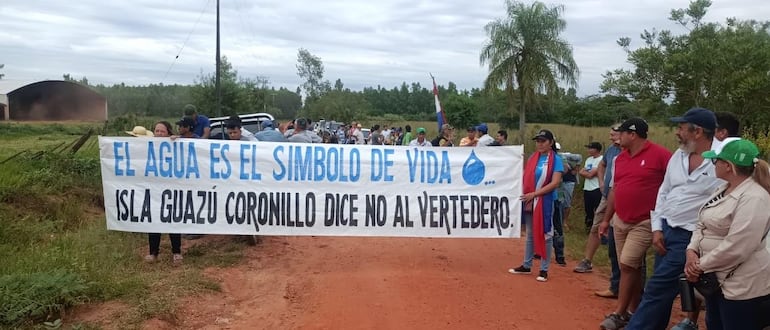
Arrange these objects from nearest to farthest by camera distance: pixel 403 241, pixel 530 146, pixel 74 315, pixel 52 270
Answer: pixel 74 315 → pixel 52 270 → pixel 403 241 → pixel 530 146

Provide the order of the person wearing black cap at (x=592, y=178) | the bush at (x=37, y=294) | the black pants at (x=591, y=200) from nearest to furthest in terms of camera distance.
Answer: the bush at (x=37, y=294), the person wearing black cap at (x=592, y=178), the black pants at (x=591, y=200)

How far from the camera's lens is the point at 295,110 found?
5834 cm

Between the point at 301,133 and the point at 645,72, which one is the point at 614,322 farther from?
the point at 645,72

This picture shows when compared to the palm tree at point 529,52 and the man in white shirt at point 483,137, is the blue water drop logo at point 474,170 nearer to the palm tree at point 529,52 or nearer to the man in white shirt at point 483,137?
the man in white shirt at point 483,137

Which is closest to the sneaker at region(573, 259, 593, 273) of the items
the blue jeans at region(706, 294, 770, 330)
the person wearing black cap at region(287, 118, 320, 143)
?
the blue jeans at region(706, 294, 770, 330)

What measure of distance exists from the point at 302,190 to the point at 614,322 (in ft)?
11.9

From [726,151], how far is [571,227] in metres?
6.97

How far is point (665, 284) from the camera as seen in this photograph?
422cm

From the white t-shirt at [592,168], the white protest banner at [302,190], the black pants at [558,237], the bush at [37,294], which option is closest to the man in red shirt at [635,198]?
the white protest banner at [302,190]

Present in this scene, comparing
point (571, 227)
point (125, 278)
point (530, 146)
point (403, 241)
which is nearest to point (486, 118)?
point (530, 146)

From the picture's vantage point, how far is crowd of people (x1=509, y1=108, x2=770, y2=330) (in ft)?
10.9

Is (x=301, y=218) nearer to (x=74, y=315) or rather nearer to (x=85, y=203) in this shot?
(x=74, y=315)

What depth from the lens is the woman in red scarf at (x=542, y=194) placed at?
6.24m

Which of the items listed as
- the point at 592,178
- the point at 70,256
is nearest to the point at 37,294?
the point at 70,256
